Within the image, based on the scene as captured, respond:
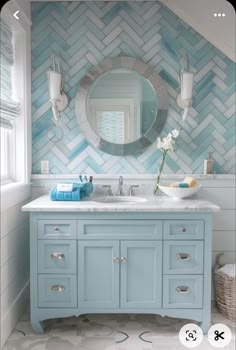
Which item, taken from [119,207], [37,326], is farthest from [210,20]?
→ [37,326]

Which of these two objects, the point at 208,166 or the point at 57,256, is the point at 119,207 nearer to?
the point at 57,256

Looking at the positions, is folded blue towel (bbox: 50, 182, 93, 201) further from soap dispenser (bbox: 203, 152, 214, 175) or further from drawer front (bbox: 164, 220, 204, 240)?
soap dispenser (bbox: 203, 152, 214, 175)

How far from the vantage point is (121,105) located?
2826 millimetres

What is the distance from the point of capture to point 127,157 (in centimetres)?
288

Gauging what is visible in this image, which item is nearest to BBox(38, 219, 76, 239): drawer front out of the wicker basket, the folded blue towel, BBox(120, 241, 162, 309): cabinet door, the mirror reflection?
the folded blue towel

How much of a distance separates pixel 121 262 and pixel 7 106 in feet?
3.79

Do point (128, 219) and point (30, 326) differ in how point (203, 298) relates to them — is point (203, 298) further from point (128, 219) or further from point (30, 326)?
point (30, 326)

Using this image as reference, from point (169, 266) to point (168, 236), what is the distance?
7.1 inches

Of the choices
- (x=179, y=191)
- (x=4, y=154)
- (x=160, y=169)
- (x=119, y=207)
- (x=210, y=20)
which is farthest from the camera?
(x=160, y=169)

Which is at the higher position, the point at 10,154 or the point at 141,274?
the point at 10,154

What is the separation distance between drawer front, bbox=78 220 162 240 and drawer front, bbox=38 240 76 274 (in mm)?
118

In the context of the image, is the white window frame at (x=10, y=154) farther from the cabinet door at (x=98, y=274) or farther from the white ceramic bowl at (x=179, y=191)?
the white ceramic bowl at (x=179, y=191)

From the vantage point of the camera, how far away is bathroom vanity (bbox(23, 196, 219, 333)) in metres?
2.32

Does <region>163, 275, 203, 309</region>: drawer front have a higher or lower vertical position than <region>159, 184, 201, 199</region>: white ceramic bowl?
lower
